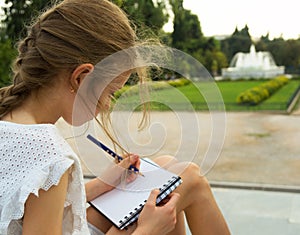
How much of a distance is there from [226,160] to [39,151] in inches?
119

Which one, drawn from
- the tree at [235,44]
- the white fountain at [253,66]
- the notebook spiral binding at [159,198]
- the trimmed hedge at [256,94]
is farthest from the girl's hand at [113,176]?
the tree at [235,44]

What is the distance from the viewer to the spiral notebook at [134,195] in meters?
0.95

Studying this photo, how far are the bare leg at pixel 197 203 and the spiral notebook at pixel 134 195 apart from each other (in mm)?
52

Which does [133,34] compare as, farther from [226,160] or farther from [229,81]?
[229,81]

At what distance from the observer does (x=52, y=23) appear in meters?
0.80

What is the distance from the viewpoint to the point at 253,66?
49.7ft

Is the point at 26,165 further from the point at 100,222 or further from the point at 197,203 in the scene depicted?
the point at 197,203

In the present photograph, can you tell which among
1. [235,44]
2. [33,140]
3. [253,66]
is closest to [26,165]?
[33,140]

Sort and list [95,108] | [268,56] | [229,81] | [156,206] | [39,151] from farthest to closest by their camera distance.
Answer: [268,56] → [229,81] → [156,206] → [95,108] → [39,151]

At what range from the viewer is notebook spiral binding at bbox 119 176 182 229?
3.06 ft

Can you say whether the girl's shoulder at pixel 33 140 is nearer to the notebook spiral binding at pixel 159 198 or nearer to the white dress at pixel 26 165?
the white dress at pixel 26 165

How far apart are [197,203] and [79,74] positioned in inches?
19.5

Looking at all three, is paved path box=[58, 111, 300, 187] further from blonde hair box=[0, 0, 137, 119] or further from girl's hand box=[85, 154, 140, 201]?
blonde hair box=[0, 0, 137, 119]

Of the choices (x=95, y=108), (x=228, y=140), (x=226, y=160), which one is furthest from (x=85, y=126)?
(x=228, y=140)
